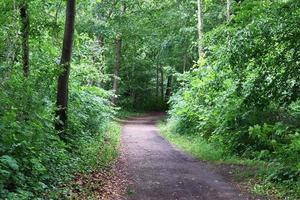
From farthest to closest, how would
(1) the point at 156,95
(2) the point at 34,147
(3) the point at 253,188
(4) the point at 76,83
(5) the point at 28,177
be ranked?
(1) the point at 156,95
(4) the point at 76,83
(3) the point at 253,188
(2) the point at 34,147
(5) the point at 28,177

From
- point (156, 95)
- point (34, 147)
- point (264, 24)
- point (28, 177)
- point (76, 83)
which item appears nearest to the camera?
point (28, 177)

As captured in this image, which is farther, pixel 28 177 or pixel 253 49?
pixel 253 49

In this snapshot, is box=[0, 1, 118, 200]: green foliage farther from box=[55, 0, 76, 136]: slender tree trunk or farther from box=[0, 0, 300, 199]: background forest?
box=[55, 0, 76, 136]: slender tree trunk

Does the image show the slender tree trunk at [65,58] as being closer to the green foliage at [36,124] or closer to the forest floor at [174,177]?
the green foliage at [36,124]

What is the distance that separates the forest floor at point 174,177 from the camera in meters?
8.85

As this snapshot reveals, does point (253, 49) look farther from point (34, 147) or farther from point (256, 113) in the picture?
point (34, 147)

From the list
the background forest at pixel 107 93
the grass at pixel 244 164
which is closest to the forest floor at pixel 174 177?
the grass at pixel 244 164

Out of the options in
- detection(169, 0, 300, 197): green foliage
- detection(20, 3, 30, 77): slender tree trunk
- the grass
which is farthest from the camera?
detection(20, 3, 30, 77): slender tree trunk

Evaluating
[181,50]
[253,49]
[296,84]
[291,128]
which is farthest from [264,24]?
[181,50]

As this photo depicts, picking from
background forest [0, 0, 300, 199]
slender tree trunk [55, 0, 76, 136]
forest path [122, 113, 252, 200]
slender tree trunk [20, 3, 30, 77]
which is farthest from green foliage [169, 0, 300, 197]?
slender tree trunk [20, 3, 30, 77]

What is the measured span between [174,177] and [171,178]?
0.16m

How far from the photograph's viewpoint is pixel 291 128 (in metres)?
11.8

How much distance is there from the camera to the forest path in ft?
28.9

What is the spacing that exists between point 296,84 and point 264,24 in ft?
5.91
